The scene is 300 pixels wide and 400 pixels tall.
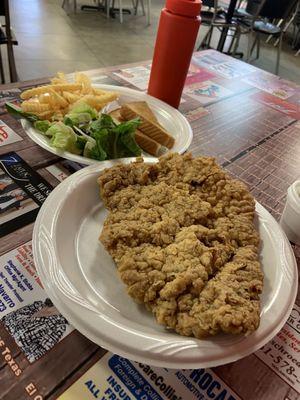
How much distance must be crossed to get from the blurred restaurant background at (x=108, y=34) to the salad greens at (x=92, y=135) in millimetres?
2897

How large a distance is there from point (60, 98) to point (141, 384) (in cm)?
95

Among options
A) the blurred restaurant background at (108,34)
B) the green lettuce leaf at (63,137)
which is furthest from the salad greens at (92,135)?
the blurred restaurant background at (108,34)

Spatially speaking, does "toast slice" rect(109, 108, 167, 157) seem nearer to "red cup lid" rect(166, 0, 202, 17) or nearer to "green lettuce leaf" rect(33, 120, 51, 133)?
"green lettuce leaf" rect(33, 120, 51, 133)

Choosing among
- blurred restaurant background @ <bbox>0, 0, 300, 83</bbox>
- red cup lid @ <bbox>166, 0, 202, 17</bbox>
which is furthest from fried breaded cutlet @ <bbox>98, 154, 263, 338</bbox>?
blurred restaurant background @ <bbox>0, 0, 300, 83</bbox>

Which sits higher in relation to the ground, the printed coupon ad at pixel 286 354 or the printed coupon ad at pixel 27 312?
the printed coupon ad at pixel 286 354

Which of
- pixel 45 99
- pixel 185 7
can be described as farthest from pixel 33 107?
pixel 185 7

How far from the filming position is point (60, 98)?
46.8 inches

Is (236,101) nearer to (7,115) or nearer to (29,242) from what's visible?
(7,115)

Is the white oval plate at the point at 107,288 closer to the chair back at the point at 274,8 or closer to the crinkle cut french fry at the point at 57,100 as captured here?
the crinkle cut french fry at the point at 57,100

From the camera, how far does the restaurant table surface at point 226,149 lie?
0.61 metres

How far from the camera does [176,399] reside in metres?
0.60

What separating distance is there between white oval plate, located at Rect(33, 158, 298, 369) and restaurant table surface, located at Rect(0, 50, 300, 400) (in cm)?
10

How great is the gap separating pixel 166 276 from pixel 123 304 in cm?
11

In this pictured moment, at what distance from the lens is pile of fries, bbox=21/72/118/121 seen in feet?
3.74
